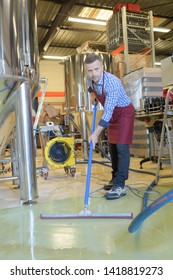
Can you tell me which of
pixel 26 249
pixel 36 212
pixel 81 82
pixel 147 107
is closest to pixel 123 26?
pixel 81 82

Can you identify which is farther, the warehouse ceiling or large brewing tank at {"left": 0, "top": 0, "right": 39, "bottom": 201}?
the warehouse ceiling

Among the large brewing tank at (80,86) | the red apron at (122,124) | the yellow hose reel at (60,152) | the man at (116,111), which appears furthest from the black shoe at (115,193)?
the large brewing tank at (80,86)

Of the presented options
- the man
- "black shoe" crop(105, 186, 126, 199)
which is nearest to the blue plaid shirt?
the man

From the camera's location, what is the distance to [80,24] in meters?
8.32

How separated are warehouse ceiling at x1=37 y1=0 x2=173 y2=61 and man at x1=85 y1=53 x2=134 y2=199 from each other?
13.3ft

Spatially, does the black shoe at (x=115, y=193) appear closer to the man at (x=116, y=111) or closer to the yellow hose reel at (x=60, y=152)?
the man at (x=116, y=111)

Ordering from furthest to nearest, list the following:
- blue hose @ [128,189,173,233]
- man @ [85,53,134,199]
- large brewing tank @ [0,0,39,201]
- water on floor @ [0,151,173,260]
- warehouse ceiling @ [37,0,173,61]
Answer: warehouse ceiling @ [37,0,173,61] < man @ [85,53,134,199] < large brewing tank @ [0,0,39,201] < water on floor @ [0,151,173,260] < blue hose @ [128,189,173,233]

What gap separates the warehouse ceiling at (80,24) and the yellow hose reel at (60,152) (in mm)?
3389

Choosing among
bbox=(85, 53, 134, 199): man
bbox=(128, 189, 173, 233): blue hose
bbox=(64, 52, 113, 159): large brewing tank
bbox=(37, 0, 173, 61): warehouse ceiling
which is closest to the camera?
bbox=(128, 189, 173, 233): blue hose

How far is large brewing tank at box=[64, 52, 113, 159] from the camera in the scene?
5.04 m

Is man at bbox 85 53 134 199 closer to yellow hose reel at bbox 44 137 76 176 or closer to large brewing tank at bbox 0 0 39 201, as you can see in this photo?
large brewing tank at bbox 0 0 39 201

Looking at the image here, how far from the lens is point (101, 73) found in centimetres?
205

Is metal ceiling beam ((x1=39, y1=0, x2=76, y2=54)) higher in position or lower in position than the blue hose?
higher

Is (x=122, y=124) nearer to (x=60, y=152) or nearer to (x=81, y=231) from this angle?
(x=81, y=231)
